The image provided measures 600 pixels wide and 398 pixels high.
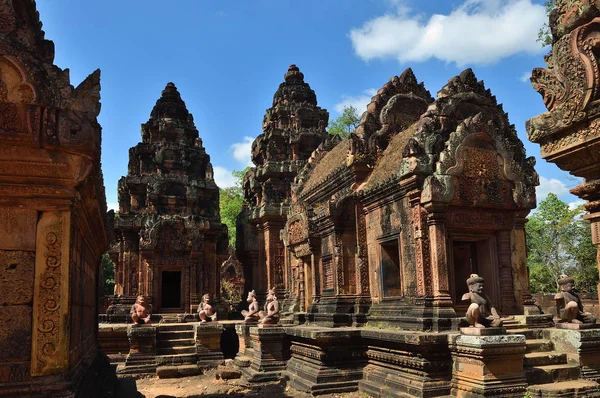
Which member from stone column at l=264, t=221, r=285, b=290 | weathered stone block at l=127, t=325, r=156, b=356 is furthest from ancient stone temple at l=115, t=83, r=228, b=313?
weathered stone block at l=127, t=325, r=156, b=356

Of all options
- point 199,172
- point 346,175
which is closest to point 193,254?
point 199,172

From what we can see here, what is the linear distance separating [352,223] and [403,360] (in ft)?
11.7

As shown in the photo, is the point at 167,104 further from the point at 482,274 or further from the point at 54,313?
the point at 54,313

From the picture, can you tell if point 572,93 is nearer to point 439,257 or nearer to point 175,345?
point 439,257

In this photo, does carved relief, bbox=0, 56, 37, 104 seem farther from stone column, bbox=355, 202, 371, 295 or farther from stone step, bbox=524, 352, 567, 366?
stone column, bbox=355, 202, 371, 295

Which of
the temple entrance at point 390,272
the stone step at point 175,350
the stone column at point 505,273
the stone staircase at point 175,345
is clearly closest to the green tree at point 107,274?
the stone staircase at point 175,345

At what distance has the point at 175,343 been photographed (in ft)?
49.9

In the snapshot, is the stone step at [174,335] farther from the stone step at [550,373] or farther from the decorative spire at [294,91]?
the decorative spire at [294,91]

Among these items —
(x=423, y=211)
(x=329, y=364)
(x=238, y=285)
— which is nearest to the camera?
(x=423, y=211)

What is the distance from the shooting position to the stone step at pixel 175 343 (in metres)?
15.0

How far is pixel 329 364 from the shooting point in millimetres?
9914

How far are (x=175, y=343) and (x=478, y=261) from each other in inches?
360

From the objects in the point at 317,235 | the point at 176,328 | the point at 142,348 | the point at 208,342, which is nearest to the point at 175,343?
the point at 176,328

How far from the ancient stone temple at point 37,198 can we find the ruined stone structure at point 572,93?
11.3 ft
